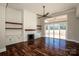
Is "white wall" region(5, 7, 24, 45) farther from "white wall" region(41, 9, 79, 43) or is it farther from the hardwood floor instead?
"white wall" region(41, 9, 79, 43)

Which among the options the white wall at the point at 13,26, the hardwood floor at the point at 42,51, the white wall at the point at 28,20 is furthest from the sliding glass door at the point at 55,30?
the white wall at the point at 13,26

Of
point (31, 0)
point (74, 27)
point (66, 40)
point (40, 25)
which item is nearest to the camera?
point (31, 0)

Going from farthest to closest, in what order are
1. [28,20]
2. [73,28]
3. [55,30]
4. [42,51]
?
[55,30] < [28,20] < [73,28] < [42,51]

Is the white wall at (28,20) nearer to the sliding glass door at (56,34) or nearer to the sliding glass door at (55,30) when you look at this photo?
the sliding glass door at (56,34)

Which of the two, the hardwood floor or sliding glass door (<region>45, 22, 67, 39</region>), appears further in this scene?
sliding glass door (<region>45, 22, 67, 39</region>)

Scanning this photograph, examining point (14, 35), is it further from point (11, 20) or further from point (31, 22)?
point (31, 22)

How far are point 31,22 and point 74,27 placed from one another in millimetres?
3347

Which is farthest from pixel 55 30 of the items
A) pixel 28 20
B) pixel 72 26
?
pixel 28 20

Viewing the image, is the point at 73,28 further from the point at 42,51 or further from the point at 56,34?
the point at 42,51

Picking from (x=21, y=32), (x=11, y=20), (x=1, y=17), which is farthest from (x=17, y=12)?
(x=1, y=17)

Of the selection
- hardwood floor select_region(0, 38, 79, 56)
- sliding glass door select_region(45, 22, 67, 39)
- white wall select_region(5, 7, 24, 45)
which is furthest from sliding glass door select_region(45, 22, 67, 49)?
white wall select_region(5, 7, 24, 45)

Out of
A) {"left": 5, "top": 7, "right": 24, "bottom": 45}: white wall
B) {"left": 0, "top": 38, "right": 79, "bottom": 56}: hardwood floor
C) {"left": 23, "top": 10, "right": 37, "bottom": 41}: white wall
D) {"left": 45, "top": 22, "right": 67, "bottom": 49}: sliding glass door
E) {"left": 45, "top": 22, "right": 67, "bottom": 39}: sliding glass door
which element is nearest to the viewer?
{"left": 0, "top": 38, "right": 79, "bottom": 56}: hardwood floor

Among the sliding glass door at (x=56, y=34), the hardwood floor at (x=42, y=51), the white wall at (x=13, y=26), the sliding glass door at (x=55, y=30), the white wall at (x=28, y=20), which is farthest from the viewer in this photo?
the sliding glass door at (x=55, y=30)

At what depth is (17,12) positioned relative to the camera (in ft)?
17.8
